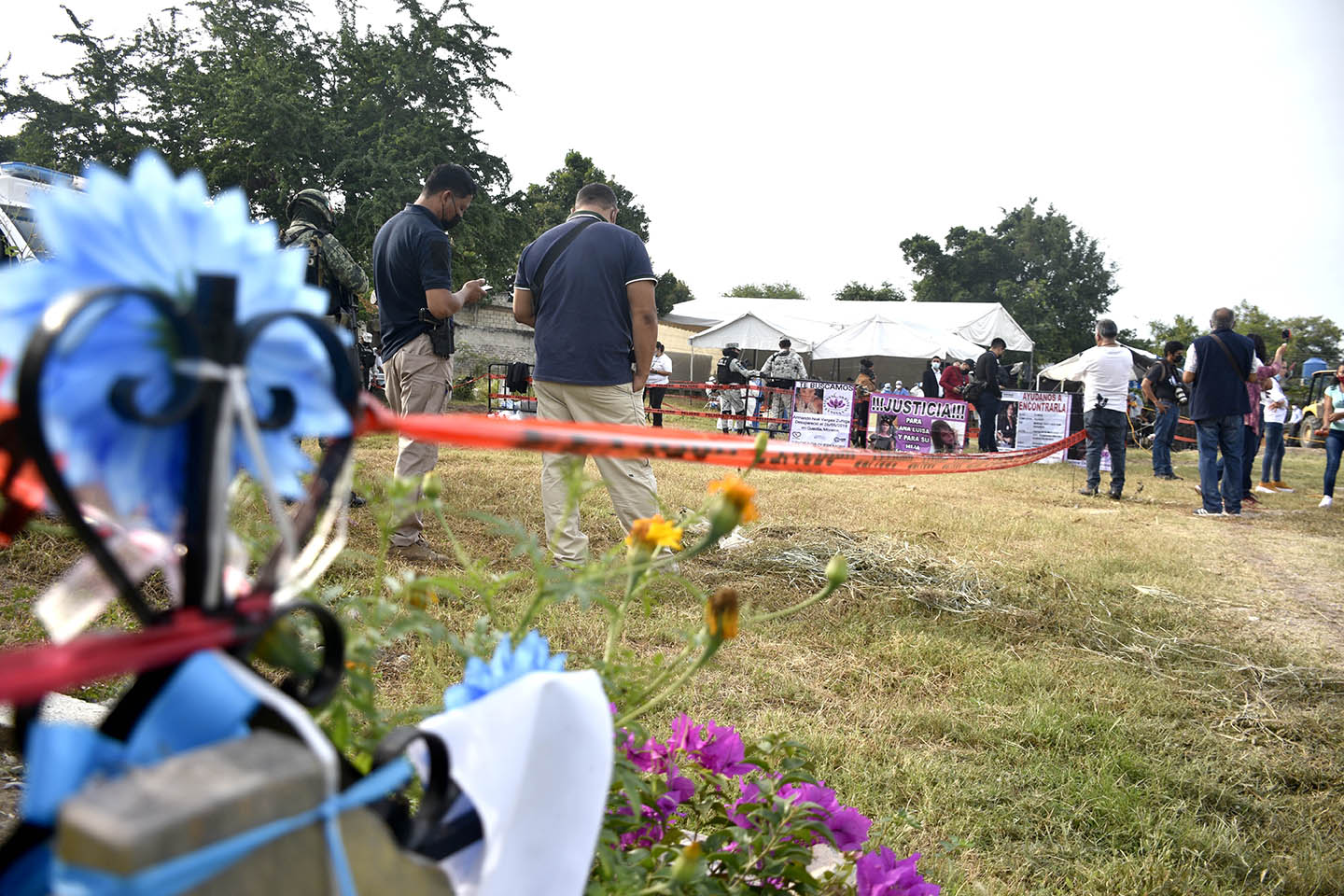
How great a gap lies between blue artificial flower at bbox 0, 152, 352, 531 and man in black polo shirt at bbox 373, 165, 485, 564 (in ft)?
10.6

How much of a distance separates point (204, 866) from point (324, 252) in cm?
435

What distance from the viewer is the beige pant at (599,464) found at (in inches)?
141

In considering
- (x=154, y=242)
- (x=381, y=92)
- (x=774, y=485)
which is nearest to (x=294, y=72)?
(x=381, y=92)

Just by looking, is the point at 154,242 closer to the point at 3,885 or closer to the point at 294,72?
the point at 3,885

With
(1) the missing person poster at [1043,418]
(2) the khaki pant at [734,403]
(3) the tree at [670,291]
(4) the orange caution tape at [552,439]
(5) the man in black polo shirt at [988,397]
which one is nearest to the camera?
(4) the orange caution tape at [552,439]

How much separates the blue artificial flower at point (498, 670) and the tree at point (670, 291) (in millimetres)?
39107

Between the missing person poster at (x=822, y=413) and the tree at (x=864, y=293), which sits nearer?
the missing person poster at (x=822, y=413)

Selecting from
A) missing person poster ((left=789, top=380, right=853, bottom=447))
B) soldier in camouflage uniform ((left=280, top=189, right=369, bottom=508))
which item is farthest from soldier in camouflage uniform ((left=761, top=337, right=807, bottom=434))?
soldier in camouflage uniform ((left=280, top=189, right=369, bottom=508))

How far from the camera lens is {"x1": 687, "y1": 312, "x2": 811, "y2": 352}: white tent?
68.3 ft

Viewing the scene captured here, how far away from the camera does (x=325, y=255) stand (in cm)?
425

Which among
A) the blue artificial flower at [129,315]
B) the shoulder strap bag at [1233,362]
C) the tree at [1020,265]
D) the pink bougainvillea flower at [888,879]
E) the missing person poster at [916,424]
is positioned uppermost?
the tree at [1020,265]

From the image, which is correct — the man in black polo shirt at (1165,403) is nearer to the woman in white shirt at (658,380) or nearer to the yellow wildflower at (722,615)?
the woman in white shirt at (658,380)

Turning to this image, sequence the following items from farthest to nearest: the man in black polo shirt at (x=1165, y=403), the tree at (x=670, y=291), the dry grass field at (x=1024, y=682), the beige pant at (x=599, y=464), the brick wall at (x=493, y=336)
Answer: the tree at (x=670, y=291)
the brick wall at (x=493, y=336)
the man in black polo shirt at (x=1165, y=403)
the beige pant at (x=599, y=464)
the dry grass field at (x=1024, y=682)

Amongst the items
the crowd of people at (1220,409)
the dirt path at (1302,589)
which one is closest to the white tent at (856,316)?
the crowd of people at (1220,409)
